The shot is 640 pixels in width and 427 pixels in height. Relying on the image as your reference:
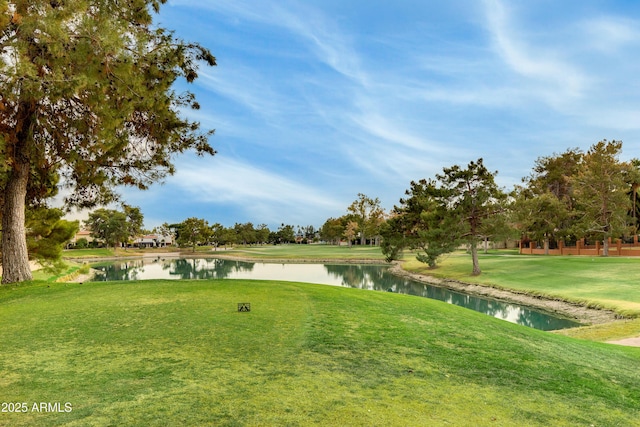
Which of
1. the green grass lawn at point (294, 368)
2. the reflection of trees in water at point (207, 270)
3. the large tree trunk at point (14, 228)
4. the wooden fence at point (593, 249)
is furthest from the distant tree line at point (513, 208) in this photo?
the large tree trunk at point (14, 228)

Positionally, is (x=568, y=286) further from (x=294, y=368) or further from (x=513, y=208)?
(x=294, y=368)

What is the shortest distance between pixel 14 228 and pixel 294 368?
12506 millimetres

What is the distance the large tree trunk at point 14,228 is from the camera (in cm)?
1282

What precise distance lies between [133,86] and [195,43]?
2.64m

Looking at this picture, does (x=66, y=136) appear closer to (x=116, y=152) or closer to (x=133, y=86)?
(x=116, y=152)

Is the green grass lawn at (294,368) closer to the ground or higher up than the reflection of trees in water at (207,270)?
higher up

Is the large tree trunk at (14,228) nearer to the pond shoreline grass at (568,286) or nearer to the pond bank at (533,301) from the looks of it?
the pond shoreline grass at (568,286)

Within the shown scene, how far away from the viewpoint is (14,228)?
1280 cm

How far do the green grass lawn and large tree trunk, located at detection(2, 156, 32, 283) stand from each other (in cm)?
532

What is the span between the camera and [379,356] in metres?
5.52

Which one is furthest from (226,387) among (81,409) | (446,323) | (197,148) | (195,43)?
(197,148)

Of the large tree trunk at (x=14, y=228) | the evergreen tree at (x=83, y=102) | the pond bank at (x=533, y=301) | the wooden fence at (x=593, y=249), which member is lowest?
the pond bank at (x=533, y=301)

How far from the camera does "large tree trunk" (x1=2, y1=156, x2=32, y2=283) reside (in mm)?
12820

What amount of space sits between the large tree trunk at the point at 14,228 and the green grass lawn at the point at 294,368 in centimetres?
532
